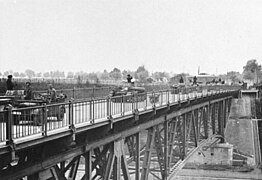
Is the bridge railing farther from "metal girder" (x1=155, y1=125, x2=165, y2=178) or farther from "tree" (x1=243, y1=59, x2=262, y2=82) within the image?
"tree" (x1=243, y1=59, x2=262, y2=82)

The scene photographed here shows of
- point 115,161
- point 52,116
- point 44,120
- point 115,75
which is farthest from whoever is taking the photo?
point 115,75

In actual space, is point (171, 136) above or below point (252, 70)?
below

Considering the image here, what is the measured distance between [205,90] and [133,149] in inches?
840

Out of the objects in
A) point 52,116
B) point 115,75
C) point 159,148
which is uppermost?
point 115,75

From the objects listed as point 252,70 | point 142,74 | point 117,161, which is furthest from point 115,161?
point 252,70

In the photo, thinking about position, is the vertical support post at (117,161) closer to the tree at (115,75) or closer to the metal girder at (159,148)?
the metal girder at (159,148)

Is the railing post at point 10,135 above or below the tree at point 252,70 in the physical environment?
below

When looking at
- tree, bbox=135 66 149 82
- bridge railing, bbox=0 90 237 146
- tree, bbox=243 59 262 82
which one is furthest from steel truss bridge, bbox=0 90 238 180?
tree, bbox=243 59 262 82

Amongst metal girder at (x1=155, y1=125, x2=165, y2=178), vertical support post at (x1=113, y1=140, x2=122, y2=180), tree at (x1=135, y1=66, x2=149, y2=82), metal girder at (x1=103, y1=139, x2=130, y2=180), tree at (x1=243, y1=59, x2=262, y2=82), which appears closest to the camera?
metal girder at (x1=103, y1=139, x2=130, y2=180)

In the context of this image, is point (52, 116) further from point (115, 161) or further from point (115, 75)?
point (115, 75)

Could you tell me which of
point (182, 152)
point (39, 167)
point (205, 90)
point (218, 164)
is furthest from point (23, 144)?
point (218, 164)

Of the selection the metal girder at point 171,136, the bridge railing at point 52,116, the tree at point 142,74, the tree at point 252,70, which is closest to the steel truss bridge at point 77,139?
the bridge railing at point 52,116

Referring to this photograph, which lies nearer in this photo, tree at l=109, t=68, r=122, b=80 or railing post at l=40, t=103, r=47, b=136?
Result: railing post at l=40, t=103, r=47, b=136

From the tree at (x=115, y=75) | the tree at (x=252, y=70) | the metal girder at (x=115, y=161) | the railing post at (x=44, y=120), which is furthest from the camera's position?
the tree at (x=252, y=70)
